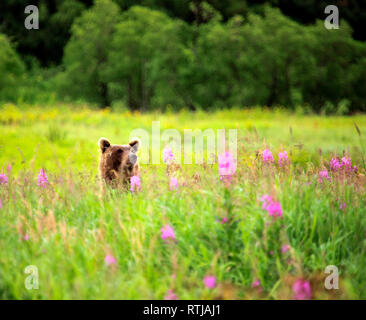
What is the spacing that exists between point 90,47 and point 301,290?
20143 millimetres

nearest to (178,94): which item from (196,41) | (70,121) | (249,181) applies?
(196,41)

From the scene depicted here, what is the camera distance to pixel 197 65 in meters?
21.5

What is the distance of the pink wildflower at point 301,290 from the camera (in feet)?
8.98

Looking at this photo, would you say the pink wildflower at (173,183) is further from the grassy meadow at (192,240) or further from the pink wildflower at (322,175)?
the pink wildflower at (322,175)

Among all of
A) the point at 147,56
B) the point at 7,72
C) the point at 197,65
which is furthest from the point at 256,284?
the point at 7,72

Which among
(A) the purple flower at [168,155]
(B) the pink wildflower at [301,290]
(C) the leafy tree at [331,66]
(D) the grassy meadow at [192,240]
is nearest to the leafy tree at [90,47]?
(C) the leafy tree at [331,66]

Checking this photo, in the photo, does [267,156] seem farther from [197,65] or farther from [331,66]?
[331,66]

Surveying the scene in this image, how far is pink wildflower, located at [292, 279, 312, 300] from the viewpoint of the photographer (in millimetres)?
2736

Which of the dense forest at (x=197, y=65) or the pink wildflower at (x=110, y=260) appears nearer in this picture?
the pink wildflower at (x=110, y=260)

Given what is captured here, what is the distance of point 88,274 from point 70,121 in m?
10.9

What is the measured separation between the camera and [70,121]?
13438mm

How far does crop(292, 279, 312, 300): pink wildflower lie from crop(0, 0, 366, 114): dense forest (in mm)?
18387

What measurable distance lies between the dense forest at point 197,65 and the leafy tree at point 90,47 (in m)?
0.05
